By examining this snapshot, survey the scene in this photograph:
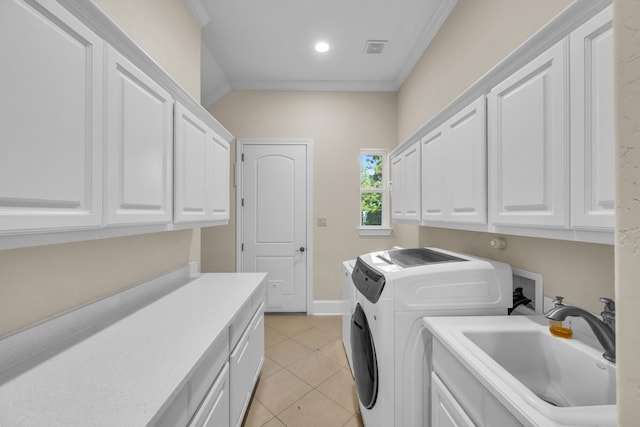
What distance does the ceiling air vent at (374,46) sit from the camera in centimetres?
256

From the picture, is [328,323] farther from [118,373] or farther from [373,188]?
[118,373]

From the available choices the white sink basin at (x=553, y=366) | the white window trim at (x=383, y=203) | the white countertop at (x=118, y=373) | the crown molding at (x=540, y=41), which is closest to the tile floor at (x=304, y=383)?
the white countertop at (x=118, y=373)

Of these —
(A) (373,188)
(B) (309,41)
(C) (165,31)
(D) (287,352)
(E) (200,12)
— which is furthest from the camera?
(A) (373,188)

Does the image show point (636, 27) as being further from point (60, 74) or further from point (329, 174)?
point (329, 174)

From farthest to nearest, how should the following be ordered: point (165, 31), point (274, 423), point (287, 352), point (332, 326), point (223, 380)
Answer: point (332, 326) < point (287, 352) < point (165, 31) < point (274, 423) < point (223, 380)

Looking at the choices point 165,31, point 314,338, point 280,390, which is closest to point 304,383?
point 280,390

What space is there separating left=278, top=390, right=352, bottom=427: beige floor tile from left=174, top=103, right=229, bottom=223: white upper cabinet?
4.56 ft

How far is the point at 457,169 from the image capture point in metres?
1.41

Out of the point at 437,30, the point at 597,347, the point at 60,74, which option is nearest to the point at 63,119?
the point at 60,74

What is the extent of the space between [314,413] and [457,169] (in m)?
Result: 1.77

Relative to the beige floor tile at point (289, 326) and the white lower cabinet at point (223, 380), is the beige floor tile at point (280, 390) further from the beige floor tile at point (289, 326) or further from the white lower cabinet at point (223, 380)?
the beige floor tile at point (289, 326)

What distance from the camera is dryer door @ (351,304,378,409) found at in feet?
4.55

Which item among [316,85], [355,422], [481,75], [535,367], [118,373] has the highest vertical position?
[316,85]

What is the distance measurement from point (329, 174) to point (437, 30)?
1.77 metres
